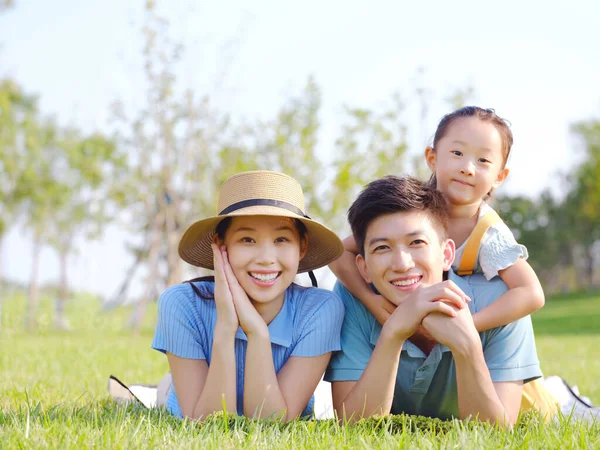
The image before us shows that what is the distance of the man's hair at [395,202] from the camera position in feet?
11.2

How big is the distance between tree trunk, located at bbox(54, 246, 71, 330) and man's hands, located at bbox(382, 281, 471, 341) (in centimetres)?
2334

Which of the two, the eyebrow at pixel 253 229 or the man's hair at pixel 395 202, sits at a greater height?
the man's hair at pixel 395 202

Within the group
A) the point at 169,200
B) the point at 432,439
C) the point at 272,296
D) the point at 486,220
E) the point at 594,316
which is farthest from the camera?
the point at 594,316

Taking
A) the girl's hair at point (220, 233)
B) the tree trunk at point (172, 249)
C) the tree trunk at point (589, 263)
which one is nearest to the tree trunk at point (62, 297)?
the tree trunk at point (172, 249)

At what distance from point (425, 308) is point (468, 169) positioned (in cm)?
109

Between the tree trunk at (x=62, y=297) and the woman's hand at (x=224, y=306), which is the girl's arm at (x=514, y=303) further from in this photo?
the tree trunk at (x=62, y=297)

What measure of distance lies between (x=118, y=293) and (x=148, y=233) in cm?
256

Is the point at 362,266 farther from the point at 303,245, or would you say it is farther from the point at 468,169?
the point at 468,169

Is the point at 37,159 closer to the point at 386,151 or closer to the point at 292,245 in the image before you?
the point at 386,151

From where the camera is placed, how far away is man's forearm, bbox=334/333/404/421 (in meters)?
3.06

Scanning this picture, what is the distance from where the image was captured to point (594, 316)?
2564cm

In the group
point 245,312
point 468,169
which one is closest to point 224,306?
point 245,312

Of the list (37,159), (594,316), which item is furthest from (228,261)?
(594,316)

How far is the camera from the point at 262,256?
3.28 meters
